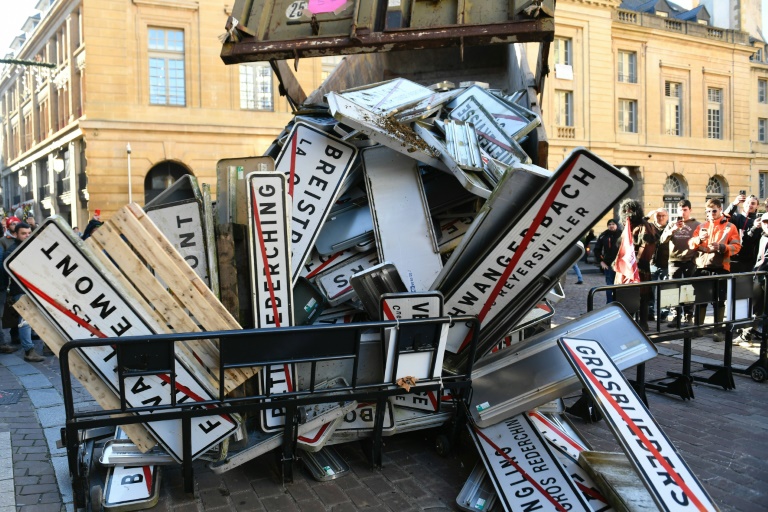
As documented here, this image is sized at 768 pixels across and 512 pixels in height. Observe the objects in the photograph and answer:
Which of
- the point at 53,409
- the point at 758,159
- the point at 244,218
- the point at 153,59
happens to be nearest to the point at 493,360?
the point at 244,218

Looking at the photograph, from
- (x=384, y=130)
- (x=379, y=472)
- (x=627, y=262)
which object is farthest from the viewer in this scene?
(x=627, y=262)

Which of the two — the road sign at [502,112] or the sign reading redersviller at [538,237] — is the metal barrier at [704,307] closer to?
the road sign at [502,112]

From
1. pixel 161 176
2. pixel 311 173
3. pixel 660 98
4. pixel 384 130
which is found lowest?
pixel 311 173

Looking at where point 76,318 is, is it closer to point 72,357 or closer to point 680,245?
point 72,357

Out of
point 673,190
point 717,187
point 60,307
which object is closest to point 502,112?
point 60,307

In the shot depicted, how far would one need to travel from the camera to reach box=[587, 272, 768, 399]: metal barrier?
5.14m

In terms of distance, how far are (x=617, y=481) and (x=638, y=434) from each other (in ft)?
1.17

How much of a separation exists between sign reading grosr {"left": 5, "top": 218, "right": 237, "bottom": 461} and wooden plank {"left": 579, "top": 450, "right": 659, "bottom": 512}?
202 cm

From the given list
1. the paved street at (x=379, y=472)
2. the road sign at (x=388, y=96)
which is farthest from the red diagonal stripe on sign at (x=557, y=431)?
the road sign at (x=388, y=96)

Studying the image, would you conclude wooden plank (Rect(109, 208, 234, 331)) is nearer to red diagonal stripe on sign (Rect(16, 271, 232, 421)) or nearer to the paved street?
red diagonal stripe on sign (Rect(16, 271, 232, 421))

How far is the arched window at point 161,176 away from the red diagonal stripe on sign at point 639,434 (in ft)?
75.1

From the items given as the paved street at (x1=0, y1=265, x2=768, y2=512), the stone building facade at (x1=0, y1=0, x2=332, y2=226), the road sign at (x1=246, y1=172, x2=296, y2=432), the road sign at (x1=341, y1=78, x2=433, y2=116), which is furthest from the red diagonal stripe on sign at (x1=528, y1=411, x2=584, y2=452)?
the stone building facade at (x1=0, y1=0, x2=332, y2=226)

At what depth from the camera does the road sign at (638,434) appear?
105 inches

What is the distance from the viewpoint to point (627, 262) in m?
7.88
